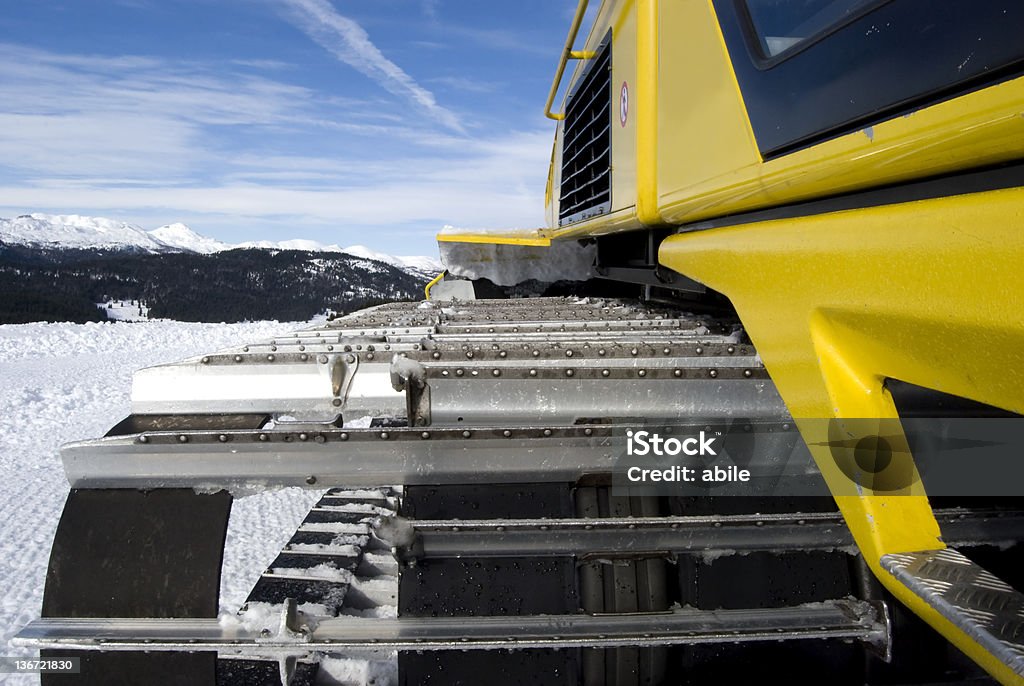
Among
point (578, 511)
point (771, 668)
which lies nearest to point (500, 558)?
point (578, 511)

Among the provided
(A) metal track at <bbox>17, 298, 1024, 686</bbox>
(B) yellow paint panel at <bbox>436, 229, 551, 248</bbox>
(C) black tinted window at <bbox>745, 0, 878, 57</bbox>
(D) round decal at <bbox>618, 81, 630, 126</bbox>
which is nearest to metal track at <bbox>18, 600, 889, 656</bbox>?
(A) metal track at <bbox>17, 298, 1024, 686</bbox>

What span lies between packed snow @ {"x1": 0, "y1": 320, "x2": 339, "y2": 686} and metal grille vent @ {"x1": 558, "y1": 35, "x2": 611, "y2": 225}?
1.55 meters

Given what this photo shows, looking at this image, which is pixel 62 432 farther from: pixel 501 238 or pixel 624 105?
pixel 624 105

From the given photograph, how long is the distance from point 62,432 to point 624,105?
23.1ft

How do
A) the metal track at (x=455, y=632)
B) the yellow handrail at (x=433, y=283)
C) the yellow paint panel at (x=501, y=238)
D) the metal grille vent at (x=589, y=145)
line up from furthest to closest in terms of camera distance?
the yellow handrail at (x=433, y=283), the yellow paint panel at (x=501, y=238), the metal grille vent at (x=589, y=145), the metal track at (x=455, y=632)

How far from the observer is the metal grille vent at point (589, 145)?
2707 millimetres

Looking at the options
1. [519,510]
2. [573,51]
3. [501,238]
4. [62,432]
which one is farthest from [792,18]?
[62,432]

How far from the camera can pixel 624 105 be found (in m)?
2.29

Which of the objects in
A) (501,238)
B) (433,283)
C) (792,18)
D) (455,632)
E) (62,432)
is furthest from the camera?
(62,432)

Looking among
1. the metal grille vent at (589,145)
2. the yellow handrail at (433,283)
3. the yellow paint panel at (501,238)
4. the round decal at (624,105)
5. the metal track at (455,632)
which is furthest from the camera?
the yellow handrail at (433,283)

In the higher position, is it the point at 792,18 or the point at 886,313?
the point at 792,18

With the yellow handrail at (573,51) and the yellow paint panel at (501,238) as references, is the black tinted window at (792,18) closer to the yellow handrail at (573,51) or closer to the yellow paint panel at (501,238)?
the yellow handrail at (573,51)

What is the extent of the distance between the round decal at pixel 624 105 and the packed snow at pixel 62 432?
5.24 ft

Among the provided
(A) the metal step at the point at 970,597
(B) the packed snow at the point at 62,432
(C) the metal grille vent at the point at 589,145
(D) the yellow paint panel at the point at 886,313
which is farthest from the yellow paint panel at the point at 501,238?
(A) the metal step at the point at 970,597
